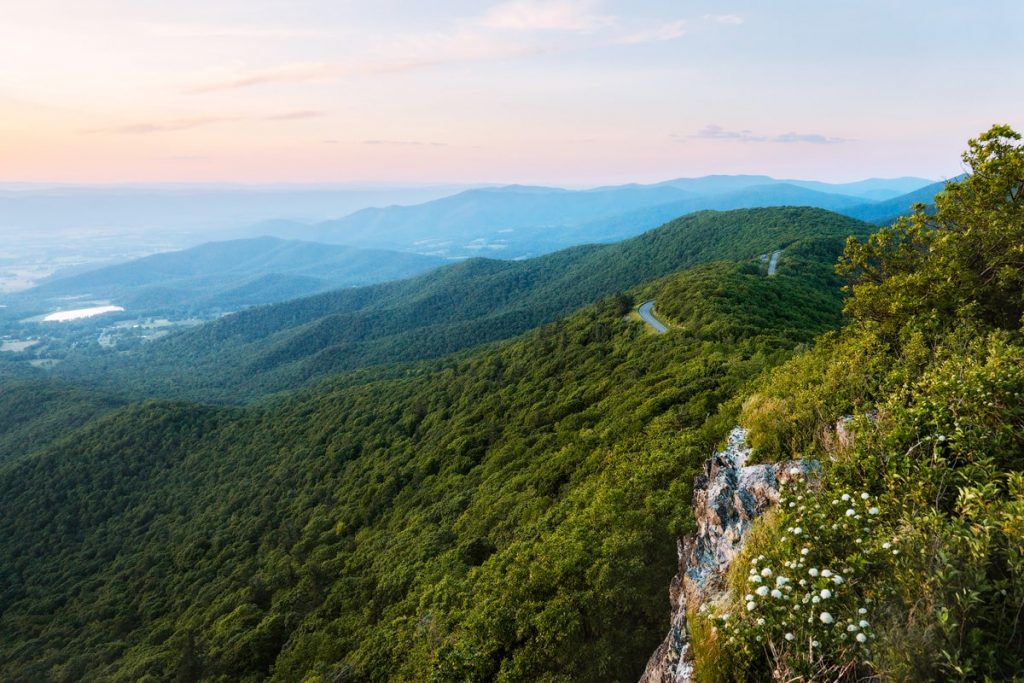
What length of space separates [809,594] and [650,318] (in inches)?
2009

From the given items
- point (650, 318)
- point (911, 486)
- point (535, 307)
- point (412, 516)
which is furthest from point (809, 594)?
point (535, 307)

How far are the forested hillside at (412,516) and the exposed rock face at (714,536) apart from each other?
3426 millimetres

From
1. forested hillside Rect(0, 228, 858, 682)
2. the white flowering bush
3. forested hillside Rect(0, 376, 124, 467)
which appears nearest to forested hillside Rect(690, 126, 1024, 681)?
the white flowering bush

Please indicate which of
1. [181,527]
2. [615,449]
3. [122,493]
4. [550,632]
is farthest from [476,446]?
[122,493]

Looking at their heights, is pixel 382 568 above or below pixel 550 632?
below

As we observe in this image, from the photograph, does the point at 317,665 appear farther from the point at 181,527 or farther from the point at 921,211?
the point at 181,527

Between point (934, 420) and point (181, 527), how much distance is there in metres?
84.4

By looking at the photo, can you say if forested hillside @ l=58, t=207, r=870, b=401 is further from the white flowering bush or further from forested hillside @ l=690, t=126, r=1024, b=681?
the white flowering bush

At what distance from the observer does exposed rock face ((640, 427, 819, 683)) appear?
1066 cm

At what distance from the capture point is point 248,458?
8088 cm

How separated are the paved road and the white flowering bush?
40029mm

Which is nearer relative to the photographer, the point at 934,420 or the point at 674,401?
the point at 934,420

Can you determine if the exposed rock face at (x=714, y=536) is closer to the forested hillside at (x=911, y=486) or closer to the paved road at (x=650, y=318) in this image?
the forested hillside at (x=911, y=486)

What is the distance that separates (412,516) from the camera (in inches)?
1533
